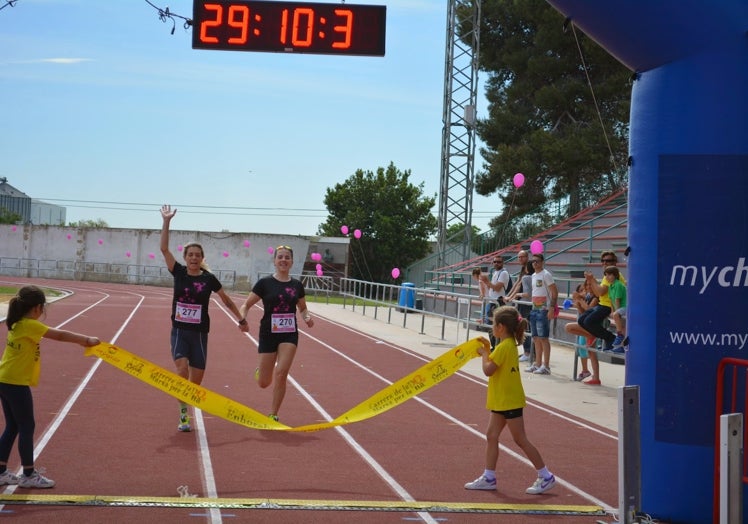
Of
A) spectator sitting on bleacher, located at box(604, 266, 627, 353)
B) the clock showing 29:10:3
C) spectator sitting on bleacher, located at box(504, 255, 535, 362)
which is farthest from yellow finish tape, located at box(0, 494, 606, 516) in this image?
spectator sitting on bleacher, located at box(504, 255, 535, 362)

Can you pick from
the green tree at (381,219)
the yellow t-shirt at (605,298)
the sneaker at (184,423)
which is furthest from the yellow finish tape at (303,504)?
the green tree at (381,219)

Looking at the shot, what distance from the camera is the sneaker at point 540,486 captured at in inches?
280

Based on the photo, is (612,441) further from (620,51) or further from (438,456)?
(620,51)

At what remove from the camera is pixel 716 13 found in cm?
620

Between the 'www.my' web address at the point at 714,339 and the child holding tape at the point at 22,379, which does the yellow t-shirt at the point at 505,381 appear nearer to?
the 'www.my' web address at the point at 714,339

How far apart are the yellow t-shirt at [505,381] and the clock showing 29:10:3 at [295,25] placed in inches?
257

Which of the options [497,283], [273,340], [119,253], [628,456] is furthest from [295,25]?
[119,253]

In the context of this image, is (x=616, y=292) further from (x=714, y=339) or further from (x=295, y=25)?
(x=714, y=339)

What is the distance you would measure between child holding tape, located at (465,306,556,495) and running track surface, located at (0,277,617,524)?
123 millimetres

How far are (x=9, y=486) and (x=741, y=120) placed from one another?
17.9 feet

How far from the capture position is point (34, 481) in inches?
Answer: 263

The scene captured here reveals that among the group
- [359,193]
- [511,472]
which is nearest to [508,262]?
[511,472]

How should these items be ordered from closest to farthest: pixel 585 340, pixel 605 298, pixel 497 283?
1. pixel 605 298
2. pixel 585 340
3. pixel 497 283

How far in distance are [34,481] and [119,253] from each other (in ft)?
184
